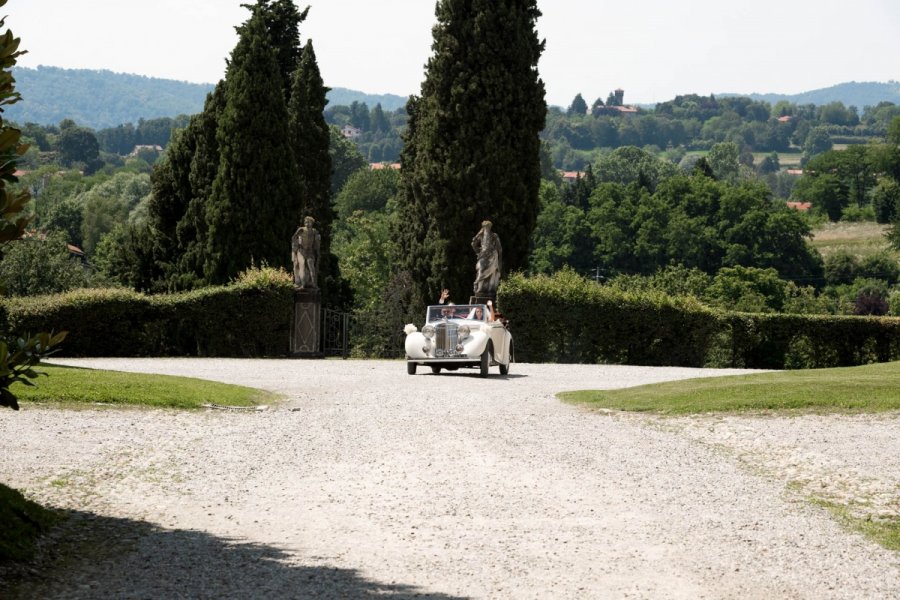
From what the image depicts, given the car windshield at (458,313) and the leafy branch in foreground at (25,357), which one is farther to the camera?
the car windshield at (458,313)

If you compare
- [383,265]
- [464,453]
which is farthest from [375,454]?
[383,265]

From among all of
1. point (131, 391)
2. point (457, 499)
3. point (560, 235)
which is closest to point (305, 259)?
point (131, 391)

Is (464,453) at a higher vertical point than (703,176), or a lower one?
lower

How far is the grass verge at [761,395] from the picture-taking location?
1948 cm

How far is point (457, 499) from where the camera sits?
38.9 ft

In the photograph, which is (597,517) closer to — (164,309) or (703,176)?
(164,309)

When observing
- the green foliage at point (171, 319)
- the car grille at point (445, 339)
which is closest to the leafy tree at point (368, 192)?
the green foliage at point (171, 319)

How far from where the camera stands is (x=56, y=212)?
125 metres

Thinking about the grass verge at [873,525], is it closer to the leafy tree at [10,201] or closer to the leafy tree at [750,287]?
the leafy tree at [10,201]

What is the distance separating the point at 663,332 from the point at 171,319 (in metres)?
12.0

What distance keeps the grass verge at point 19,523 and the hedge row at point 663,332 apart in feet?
75.4

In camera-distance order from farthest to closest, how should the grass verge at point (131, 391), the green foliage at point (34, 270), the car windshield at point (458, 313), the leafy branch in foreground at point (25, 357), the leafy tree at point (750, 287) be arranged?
the leafy tree at point (750, 287), the green foliage at point (34, 270), the car windshield at point (458, 313), the grass verge at point (131, 391), the leafy branch in foreground at point (25, 357)

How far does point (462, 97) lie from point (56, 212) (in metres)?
93.4

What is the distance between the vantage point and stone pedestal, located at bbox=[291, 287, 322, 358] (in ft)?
114
